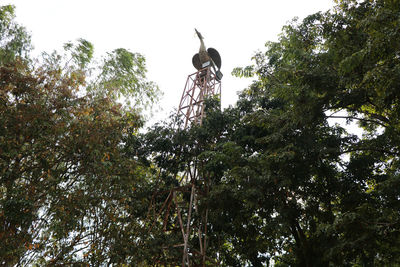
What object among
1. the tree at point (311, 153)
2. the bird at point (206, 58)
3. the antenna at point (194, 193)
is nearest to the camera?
the tree at point (311, 153)

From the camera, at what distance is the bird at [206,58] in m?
12.4

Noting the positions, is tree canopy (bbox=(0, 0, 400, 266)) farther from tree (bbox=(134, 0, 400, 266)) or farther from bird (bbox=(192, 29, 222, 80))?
bird (bbox=(192, 29, 222, 80))

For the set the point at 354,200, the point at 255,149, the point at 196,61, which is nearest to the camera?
the point at 354,200

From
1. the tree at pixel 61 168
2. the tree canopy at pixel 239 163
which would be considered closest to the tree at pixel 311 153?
the tree canopy at pixel 239 163

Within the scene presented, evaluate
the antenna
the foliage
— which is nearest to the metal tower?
the antenna

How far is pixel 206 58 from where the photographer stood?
1238 centimetres

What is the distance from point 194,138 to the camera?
869 cm

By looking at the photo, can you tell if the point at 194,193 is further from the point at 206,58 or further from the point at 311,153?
the point at 206,58

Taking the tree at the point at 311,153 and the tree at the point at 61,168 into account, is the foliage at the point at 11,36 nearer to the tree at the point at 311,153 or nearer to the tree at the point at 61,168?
the tree at the point at 61,168

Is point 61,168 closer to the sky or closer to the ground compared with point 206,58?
closer to the ground

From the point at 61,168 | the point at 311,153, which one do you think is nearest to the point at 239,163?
the point at 311,153

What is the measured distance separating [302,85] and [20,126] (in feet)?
18.6

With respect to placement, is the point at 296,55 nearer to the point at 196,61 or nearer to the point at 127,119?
the point at 127,119

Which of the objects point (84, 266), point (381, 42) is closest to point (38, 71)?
point (84, 266)
